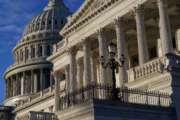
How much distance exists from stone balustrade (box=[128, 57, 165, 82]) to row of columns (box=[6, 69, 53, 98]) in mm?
82237

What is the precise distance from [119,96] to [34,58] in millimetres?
98606

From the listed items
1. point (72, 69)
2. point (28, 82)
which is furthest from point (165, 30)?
point (28, 82)

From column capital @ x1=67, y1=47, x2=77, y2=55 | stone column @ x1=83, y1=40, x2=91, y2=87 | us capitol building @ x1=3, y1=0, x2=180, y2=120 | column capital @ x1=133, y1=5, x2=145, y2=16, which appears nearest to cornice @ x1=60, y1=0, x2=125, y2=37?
us capitol building @ x1=3, y1=0, x2=180, y2=120

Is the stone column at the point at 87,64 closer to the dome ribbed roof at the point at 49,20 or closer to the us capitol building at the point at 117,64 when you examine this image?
the us capitol building at the point at 117,64

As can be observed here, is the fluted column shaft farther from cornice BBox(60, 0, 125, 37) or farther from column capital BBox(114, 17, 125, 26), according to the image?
column capital BBox(114, 17, 125, 26)

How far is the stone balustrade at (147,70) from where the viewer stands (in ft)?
107

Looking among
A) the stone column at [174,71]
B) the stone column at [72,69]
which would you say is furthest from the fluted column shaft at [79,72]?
the stone column at [174,71]

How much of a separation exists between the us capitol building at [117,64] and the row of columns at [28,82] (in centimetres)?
2262

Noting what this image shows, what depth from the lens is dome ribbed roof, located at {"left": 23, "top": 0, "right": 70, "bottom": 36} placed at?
131m

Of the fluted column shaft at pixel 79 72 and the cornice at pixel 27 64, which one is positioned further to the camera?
the cornice at pixel 27 64

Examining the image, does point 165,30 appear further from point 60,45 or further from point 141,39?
point 60,45

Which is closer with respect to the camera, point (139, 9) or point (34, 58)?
point (139, 9)

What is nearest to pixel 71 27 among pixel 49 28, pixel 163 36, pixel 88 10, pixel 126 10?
pixel 88 10

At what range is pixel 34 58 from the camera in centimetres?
12425
